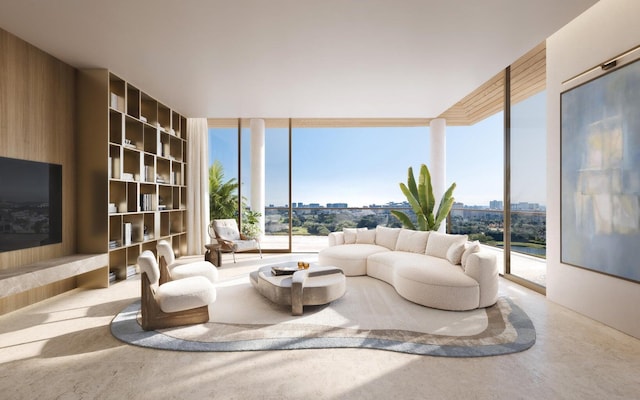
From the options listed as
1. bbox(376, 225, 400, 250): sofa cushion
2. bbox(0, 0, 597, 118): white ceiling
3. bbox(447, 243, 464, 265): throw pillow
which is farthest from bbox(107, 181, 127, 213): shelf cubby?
bbox(447, 243, 464, 265): throw pillow

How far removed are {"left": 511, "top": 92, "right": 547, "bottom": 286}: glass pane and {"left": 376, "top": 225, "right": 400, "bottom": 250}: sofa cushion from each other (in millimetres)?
1782

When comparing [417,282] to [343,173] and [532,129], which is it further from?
[343,173]

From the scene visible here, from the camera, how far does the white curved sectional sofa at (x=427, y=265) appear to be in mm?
3447

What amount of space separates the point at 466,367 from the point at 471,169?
18.5 feet

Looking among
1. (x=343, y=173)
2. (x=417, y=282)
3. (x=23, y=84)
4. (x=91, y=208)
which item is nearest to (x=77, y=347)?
(x=91, y=208)

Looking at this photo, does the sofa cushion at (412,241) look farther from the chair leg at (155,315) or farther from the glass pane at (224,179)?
the glass pane at (224,179)

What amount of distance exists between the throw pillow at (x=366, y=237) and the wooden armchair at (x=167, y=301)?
10.7 ft

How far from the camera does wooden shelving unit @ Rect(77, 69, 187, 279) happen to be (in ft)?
14.1

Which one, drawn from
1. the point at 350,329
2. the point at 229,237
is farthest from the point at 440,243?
the point at 229,237

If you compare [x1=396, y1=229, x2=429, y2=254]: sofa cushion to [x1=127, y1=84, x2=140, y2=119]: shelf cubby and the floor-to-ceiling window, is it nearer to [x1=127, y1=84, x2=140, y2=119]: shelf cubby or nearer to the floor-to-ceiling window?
the floor-to-ceiling window

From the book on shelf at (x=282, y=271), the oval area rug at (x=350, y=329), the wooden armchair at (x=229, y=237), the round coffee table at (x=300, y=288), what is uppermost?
the wooden armchair at (x=229, y=237)

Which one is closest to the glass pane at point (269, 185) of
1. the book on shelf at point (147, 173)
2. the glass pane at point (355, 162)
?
the glass pane at point (355, 162)

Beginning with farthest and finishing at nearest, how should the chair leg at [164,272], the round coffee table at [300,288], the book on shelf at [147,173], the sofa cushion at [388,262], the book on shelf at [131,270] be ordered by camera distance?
the book on shelf at [147,173], the book on shelf at [131,270], the sofa cushion at [388,262], the chair leg at [164,272], the round coffee table at [300,288]

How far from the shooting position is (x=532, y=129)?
4.46 m
